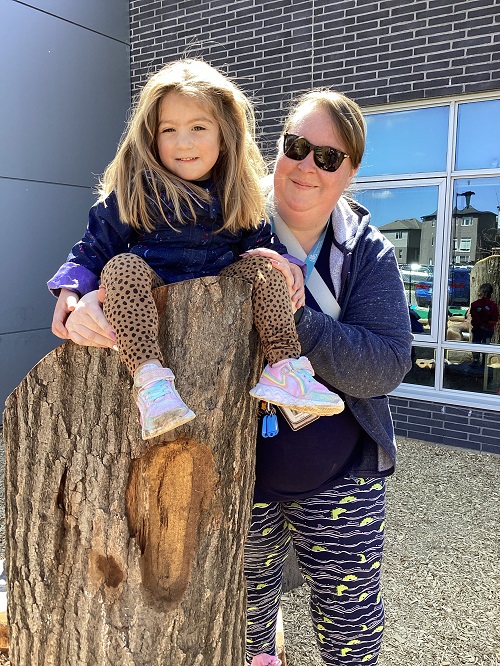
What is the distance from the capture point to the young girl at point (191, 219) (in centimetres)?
152

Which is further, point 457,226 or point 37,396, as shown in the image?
point 457,226

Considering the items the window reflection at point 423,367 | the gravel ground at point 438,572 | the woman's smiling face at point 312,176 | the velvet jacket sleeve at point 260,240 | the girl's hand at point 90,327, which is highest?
the woman's smiling face at point 312,176

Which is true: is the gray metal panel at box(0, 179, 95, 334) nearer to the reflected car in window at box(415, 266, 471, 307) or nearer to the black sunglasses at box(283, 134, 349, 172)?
the reflected car in window at box(415, 266, 471, 307)

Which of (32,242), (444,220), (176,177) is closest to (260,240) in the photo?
(176,177)

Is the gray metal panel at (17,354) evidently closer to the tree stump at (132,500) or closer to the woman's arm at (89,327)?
the tree stump at (132,500)

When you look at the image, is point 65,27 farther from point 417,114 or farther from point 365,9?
point 417,114

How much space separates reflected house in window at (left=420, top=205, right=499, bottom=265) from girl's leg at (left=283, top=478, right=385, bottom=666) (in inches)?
165

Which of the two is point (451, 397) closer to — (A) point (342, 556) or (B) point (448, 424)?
(B) point (448, 424)

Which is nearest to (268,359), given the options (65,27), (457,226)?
(457,226)

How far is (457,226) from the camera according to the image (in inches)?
216

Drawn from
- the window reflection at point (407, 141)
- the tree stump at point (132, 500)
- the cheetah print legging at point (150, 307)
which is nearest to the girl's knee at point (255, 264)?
the cheetah print legging at point (150, 307)

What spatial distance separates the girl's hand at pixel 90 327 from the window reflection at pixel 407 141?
4.77 metres

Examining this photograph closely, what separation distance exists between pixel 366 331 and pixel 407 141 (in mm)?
4432

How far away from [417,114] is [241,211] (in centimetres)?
440
